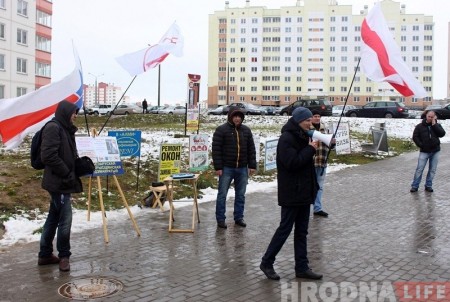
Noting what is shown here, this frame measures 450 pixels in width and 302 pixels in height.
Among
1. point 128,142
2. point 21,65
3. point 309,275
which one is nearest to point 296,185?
point 309,275

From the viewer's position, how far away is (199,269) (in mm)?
6133

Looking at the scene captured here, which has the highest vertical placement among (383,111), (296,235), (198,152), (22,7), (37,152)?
(22,7)

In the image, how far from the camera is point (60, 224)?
20.3 ft

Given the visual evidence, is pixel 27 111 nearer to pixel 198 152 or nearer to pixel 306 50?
pixel 198 152

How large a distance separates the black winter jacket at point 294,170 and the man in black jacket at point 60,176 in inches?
98.3

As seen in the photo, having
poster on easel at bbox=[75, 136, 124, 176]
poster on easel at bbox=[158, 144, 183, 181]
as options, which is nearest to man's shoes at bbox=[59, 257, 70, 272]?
poster on easel at bbox=[75, 136, 124, 176]

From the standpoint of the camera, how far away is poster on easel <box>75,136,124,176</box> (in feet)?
24.8

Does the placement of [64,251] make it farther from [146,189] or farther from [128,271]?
[146,189]

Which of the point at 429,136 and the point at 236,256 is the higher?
the point at 429,136

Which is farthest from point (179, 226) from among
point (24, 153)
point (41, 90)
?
point (24, 153)

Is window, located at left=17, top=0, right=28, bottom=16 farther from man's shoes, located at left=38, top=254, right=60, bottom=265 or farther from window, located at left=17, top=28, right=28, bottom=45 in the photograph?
man's shoes, located at left=38, top=254, right=60, bottom=265

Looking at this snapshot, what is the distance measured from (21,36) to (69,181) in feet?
172

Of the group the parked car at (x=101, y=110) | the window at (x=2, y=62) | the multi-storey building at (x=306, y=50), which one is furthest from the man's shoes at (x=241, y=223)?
the multi-storey building at (x=306, y=50)

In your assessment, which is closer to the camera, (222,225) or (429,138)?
(222,225)
